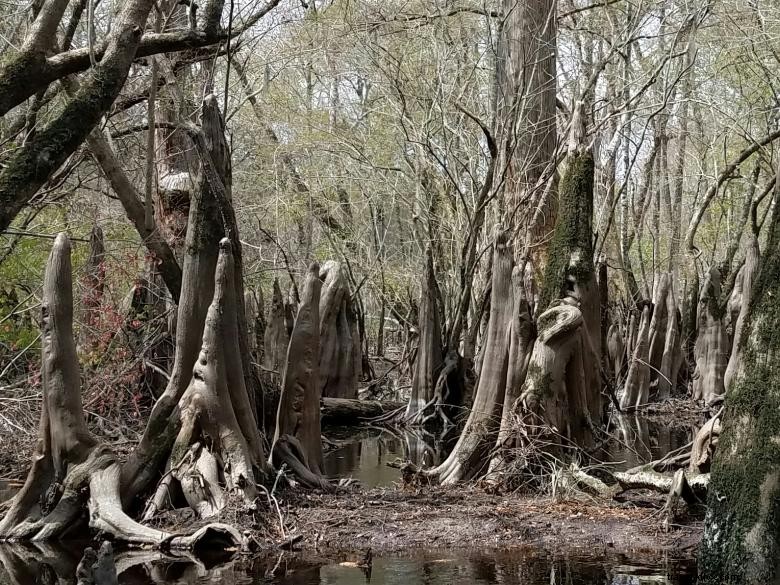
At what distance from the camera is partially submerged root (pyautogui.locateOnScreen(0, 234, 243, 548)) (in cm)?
811

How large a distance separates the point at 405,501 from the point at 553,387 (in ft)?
6.00

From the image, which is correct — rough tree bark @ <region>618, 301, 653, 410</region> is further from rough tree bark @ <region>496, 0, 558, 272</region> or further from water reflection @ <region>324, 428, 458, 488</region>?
rough tree bark @ <region>496, 0, 558, 272</region>

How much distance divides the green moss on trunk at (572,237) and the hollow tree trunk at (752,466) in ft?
14.2

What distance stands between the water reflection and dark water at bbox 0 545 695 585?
3.17m

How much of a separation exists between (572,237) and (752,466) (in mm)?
5083

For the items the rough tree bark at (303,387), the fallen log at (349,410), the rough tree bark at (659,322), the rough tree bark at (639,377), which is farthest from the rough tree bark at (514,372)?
the rough tree bark at (659,322)

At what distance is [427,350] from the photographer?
1631 centimetres

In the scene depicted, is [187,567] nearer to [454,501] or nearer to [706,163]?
[454,501]

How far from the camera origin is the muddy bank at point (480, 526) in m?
7.75

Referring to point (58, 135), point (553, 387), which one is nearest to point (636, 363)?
point (553, 387)

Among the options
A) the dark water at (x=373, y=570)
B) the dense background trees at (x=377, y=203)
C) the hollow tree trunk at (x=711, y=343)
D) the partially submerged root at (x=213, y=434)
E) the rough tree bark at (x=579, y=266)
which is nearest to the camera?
the dark water at (x=373, y=570)

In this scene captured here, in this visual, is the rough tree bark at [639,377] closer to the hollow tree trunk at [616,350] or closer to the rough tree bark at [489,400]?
the hollow tree trunk at [616,350]

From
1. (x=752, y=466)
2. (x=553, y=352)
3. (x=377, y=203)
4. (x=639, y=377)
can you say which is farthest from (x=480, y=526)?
(x=377, y=203)

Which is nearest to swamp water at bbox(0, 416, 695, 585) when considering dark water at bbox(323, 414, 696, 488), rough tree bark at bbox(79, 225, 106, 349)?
dark water at bbox(323, 414, 696, 488)
